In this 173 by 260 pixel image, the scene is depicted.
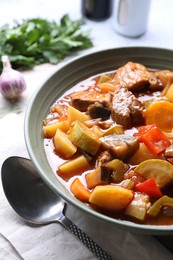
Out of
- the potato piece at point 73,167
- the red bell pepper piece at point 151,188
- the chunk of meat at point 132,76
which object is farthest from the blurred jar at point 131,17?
the red bell pepper piece at point 151,188

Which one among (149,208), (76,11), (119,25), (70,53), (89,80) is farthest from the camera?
(76,11)

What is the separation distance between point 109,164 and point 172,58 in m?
1.16

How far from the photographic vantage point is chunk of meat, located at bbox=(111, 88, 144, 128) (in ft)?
8.30

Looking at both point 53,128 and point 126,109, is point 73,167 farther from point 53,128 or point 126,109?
point 126,109

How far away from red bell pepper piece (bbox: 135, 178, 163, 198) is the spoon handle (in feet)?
1.33

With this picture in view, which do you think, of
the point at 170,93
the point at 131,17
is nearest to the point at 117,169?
the point at 170,93

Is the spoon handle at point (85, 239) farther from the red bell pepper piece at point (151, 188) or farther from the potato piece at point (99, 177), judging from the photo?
the red bell pepper piece at point (151, 188)

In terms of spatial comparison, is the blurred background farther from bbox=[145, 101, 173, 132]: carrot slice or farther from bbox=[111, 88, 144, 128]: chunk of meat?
bbox=[145, 101, 173, 132]: carrot slice

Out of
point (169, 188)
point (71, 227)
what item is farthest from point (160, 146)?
point (71, 227)

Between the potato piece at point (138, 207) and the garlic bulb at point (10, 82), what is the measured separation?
4.47ft

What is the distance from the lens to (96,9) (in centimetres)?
400

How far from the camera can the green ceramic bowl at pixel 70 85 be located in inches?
78.6

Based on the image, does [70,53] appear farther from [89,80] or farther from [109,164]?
[109,164]

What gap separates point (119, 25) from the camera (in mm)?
3893
